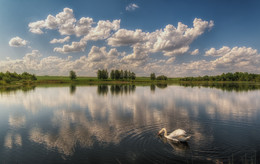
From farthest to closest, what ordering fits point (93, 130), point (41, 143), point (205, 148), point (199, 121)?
point (199, 121) → point (93, 130) → point (41, 143) → point (205, 148)

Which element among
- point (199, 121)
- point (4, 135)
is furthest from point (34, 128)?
point (199, 121)

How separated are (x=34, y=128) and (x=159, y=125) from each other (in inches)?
594

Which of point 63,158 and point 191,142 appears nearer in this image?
point 63,158

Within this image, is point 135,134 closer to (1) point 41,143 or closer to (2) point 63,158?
(2) point 63,158

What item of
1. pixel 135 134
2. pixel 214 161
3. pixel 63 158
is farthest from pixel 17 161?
pixel 214 161

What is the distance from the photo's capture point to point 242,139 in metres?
16.2

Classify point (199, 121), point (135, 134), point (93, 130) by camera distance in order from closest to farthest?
1. point (135, 134)
2. point (93, 130)
3. point (199, 121)

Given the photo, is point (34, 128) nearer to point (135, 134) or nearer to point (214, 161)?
point (135, 134)

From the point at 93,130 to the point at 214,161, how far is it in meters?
12.3

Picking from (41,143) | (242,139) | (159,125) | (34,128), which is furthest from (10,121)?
(242,139)

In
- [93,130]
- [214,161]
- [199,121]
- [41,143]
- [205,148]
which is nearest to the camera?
[214,161]

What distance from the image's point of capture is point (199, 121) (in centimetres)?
2298

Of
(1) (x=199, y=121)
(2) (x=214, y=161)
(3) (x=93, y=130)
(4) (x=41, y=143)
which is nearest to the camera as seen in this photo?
(2) (x=214, y=161)

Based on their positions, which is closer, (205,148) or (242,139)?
(205,148)
